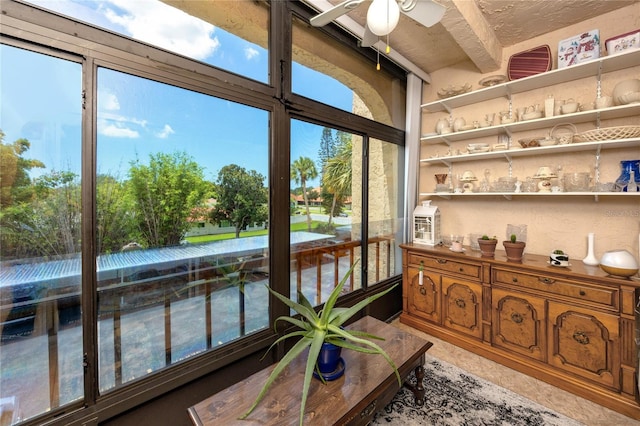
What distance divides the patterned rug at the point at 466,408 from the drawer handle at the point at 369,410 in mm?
502

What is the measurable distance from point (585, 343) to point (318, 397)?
79.7 inches

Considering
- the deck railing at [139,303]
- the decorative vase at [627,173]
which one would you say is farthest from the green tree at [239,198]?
the decorative vase at [627,173]

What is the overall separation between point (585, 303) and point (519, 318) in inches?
17.4

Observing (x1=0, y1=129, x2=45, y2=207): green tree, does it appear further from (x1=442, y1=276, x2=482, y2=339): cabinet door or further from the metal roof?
(x1=442, y1=276, x2=482, y2=339): cabinet door

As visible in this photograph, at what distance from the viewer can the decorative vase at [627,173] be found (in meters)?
1.95

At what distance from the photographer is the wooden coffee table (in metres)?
1.06

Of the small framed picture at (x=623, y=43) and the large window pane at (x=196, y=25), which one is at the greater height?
the small framed picture at (x=623, y=43)

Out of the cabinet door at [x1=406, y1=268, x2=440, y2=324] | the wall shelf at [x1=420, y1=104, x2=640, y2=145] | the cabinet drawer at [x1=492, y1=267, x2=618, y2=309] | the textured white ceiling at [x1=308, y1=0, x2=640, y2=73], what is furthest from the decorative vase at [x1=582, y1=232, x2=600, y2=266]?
the textured white ceiling at [x1=308, y1=0, x2=640, y2=73]

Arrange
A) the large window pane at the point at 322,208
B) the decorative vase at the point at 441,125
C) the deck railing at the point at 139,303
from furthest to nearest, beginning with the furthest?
the decorative vase at the point at 441,125 → the large window pane at the point at 322,208 → the deck railing at the point at 139,303

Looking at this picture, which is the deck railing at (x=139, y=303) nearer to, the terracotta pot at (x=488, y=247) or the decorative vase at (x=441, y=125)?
the terracotta pot at (x=488, y=247)

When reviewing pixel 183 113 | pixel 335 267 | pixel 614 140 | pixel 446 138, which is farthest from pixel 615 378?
pixel 183 113

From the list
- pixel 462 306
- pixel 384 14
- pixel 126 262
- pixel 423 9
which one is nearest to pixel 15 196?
pixel 126 262

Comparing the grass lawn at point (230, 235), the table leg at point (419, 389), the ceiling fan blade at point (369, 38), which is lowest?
the table leg at point (419, 389)

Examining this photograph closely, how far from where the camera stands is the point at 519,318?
2146 millimetres
